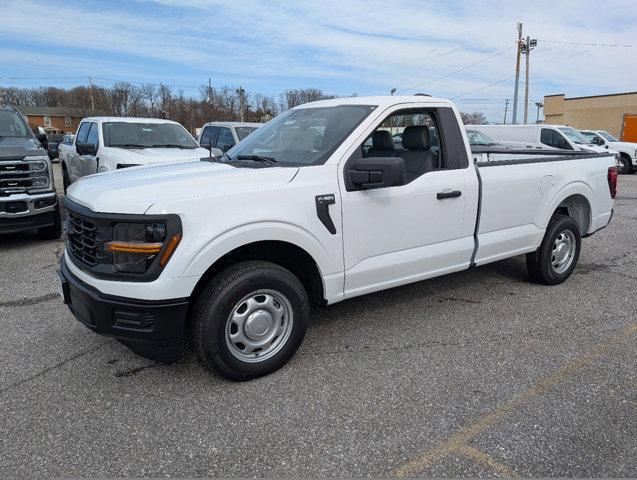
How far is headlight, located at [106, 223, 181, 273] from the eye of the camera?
113 inches

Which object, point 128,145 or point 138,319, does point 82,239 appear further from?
point 128,145

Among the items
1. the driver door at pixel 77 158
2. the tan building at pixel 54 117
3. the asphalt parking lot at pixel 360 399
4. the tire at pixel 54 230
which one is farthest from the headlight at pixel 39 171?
the tan building at pixel 54 117

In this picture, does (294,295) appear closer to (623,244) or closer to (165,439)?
(165,439)

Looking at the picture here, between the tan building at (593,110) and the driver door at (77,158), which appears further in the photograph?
the tan building at (593,110)

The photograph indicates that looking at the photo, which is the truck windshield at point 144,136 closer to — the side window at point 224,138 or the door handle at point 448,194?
the side window at point 224,138

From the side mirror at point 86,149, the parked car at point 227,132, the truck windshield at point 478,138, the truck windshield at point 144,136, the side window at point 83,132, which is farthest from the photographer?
the truck windshield at point 478,138

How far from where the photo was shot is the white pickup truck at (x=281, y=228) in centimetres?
292

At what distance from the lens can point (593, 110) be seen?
43906 millimetres

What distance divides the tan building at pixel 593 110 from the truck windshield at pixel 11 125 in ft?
141

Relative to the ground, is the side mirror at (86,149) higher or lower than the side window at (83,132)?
lower

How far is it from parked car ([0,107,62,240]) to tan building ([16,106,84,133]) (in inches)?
3695

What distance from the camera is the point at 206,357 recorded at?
3121 mm

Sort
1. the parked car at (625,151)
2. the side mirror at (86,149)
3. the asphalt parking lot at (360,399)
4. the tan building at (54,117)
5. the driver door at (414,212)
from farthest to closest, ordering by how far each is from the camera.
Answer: the tan building at (54,117)
the parked car at (625,151)
the side mirror at (86,149)
the driver door at (414,212)
the asphalt parking lot at (360,399)

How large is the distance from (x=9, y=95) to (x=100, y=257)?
10625 centimetres
